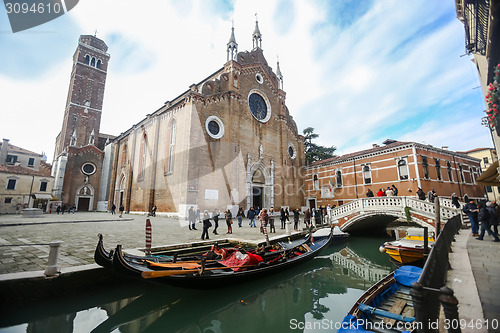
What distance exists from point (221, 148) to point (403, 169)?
15141 millimetres

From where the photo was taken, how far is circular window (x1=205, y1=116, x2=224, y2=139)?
18706 mm

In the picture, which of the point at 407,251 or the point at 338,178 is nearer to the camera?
the point at 407,251

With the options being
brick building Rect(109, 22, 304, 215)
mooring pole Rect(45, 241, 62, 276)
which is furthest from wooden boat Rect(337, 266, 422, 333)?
brick building Rect(109, 22, 304, 215)

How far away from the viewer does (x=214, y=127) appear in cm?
1938

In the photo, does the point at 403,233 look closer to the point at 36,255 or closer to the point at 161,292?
the point at 161,292

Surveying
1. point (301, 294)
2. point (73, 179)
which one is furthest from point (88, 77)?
point (301, 294)

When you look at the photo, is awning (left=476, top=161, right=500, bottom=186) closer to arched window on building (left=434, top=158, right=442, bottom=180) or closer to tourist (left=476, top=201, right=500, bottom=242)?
tourist (left=476, top=201, right=500, bottom=242)

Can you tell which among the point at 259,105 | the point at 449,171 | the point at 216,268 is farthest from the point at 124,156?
the point at 449,171

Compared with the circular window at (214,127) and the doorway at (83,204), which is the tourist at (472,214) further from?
the doorway at (83,204)

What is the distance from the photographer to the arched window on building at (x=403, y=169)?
1756cm

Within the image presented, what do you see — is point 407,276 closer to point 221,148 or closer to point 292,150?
point 221,148

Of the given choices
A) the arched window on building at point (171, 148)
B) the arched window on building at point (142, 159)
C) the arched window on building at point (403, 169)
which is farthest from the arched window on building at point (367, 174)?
the arched window on building at point (142, 159)

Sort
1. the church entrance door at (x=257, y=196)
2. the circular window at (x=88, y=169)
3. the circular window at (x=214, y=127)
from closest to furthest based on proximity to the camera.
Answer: the circular window at (x=214, y=127) < the church entrance door at (x=257, y=196) < the circular window at (x=88, y=169)

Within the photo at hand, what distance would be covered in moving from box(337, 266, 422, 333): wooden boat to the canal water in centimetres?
101
